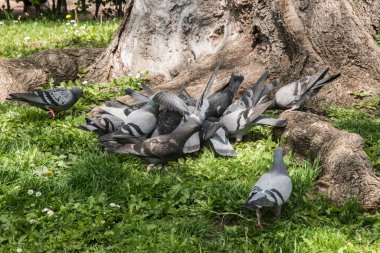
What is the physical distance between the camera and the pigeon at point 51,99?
270 inches

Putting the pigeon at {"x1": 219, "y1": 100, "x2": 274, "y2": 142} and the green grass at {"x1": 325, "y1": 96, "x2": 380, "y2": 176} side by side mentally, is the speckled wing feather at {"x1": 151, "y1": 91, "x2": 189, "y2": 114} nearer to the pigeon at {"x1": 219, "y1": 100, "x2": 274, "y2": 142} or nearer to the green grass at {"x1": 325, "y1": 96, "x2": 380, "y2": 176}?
the pigeon at {"x1": 219, "y1": 100, "x2": 274, "y2": 142}

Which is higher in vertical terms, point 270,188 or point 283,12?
point 283,12

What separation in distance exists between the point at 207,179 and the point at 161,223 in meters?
0.93

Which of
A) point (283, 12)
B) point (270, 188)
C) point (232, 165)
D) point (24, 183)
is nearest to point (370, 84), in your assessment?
point (283, 12)

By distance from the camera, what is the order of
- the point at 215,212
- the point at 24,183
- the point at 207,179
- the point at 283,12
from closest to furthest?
1. the point at 215,212
2. the point at 24,183
3. the point at 207,179
4. the point at 283,12

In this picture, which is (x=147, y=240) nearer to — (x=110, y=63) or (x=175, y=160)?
(x=175, y=160)

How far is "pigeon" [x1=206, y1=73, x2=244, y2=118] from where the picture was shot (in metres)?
6.50

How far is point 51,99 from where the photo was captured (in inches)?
270

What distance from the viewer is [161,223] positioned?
4.82 metres

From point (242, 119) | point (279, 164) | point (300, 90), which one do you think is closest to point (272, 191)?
point (279, 164)

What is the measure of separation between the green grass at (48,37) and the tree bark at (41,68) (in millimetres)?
1393

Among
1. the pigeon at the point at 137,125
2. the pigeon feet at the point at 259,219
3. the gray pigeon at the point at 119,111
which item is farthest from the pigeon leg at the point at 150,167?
the pigeon feet at the point at 259,219

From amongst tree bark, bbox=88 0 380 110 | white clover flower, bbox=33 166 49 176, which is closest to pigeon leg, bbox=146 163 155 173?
white clover flower, bbox=33 166 49 176

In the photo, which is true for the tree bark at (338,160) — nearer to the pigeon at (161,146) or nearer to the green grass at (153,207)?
the green grass at (153,207)
